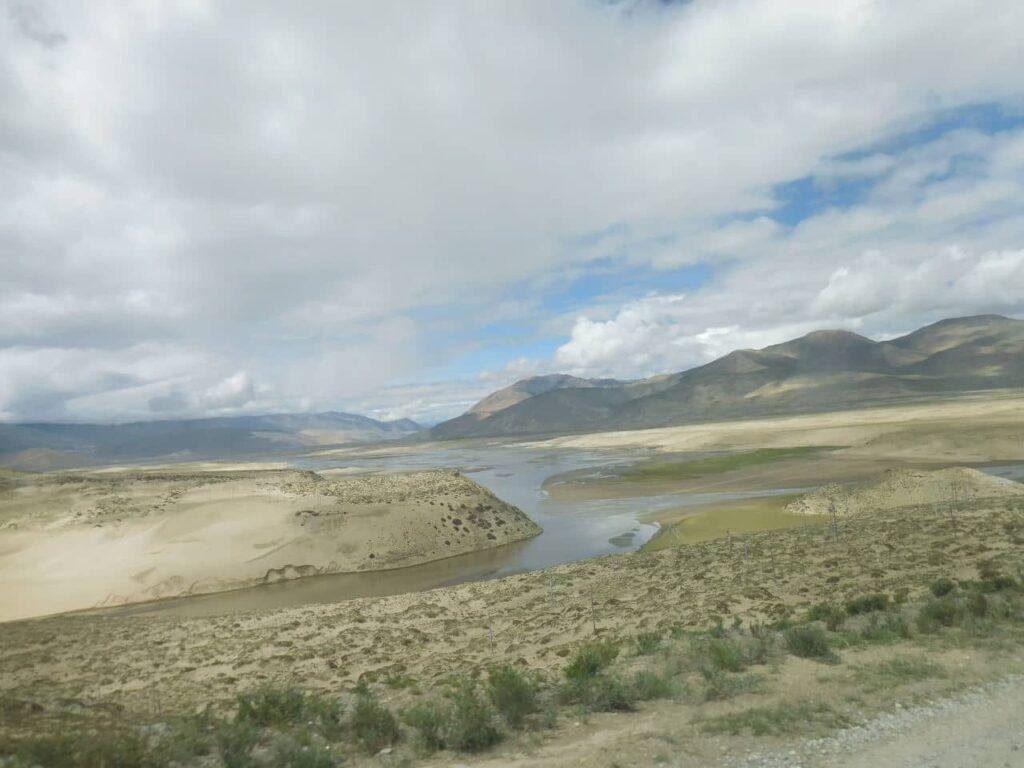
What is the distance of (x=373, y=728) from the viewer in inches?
331

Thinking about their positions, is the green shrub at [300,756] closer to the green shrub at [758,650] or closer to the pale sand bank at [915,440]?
the green shrub at [758,650]

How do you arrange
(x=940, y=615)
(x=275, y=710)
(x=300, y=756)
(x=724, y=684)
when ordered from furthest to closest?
(x=940, y=615)
(x=275, y=710)
(x=724, y=684)
(x=300, y=756)

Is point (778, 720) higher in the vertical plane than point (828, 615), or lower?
higher

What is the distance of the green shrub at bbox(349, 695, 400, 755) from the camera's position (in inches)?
321

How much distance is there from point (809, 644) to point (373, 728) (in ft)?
23.5

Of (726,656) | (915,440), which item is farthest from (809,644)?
(915,440)

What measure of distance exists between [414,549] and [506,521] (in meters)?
6.88

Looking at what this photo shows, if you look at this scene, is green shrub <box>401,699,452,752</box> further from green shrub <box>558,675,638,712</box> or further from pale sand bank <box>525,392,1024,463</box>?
pale sand bank <box>525,392,1024,463</box>

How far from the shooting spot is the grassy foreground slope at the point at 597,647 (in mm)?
8633

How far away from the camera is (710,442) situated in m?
103

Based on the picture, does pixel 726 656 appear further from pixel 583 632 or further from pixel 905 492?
pixel 905 492

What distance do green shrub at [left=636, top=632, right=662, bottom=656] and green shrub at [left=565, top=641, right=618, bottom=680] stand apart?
24.6 inches

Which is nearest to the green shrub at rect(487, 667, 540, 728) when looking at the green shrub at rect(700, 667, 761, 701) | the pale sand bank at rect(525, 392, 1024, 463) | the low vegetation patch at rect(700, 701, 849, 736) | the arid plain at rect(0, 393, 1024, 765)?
the arid plain at rect(0, 393, 1024, 765)

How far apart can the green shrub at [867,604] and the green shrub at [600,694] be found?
20.8 feet
